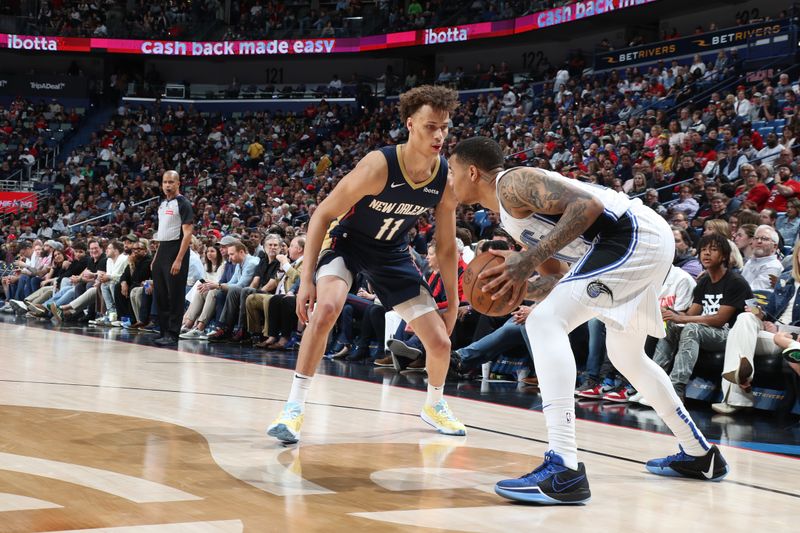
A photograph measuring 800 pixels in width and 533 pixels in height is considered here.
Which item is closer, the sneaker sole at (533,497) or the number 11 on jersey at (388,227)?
the sneaker sole at (533,497)

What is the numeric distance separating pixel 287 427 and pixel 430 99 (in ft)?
5.79

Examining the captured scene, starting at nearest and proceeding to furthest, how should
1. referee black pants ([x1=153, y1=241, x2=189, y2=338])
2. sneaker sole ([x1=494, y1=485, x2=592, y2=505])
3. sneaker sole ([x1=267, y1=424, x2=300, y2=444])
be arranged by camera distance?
sneaker sole ([x1=494, y1=485, x2=592, y2=505])
sneaker sole ([x1=267, y1=424, x2=300, y2=444])
referee black pants ([x1=153, y1=241, x2=189, y2=338])

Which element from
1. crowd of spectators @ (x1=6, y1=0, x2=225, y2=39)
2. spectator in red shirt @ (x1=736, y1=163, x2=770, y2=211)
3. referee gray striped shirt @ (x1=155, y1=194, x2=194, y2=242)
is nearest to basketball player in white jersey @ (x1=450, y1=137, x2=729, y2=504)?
referee gray striped shirt @ (x1=155, y1=194, x2=194, y2=242)

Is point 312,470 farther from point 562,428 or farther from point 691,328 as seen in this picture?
point 691,328

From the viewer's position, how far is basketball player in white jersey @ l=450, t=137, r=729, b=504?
3.16 m

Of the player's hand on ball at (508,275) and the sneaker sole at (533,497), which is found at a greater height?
the player's hand on ball at (508,275)

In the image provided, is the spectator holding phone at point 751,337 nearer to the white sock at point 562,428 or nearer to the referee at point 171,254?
the white sock at point 562,428

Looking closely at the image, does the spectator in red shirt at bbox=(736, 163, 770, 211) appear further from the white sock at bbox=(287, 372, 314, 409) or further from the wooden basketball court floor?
the white sock at bbox=(287, 372, 314, 409)

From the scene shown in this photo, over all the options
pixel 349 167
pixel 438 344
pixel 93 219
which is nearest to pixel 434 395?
pixel 438 344

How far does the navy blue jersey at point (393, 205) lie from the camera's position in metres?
4.39

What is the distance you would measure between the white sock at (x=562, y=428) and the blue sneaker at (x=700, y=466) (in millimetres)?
764

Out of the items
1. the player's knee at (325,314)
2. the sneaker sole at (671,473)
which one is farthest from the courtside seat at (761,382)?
the player's knee at (325,314)

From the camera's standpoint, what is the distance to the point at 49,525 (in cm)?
248

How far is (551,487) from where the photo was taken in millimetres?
3100
